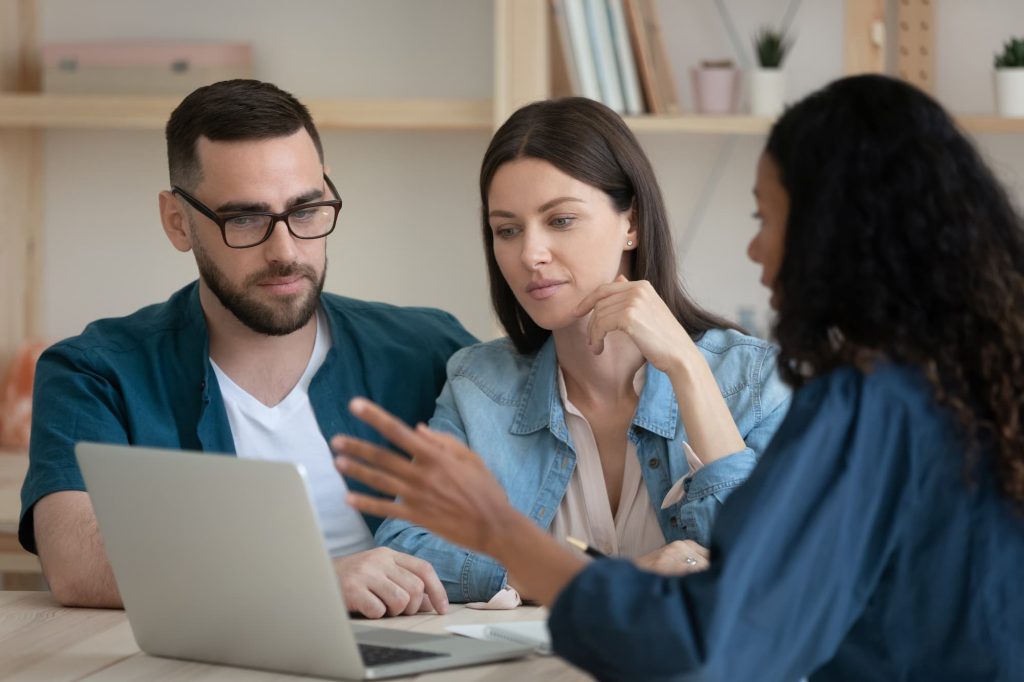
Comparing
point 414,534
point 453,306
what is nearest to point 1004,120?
point 453,306

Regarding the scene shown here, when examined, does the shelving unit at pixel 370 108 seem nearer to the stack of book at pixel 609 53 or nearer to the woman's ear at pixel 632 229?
the stack of book at pixel 609 53

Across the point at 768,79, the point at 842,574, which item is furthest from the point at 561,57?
the point at 842,574

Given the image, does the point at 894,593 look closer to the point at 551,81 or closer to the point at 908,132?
the point at 908,132

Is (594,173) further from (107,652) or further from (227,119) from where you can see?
(107,652)

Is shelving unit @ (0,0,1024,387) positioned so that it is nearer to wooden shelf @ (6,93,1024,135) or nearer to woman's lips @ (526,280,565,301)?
wooden shelf @ (6,93,1024,135)

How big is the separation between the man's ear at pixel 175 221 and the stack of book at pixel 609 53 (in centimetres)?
93

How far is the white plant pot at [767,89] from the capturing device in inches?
107

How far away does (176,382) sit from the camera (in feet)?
6.56

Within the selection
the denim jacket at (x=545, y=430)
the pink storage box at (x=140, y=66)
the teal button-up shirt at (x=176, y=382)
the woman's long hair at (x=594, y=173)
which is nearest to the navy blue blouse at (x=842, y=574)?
the denim jacket at (x=545, y=430)

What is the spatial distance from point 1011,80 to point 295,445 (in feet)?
5.21

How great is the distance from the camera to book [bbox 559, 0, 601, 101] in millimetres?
2686

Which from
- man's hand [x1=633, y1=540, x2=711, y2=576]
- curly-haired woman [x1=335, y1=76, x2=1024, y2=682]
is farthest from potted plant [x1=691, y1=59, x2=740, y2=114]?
curly-haired woman [x1=335, y1=76, x2=1024, y2=682]

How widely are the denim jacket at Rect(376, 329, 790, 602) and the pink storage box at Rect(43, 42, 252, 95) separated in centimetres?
131

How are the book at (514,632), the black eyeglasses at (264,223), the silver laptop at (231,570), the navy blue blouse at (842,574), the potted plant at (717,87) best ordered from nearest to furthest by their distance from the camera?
the navy blue blouse at (842,574), the silver laptop at (231,570), the book at (514,632), the black eyeglasses at (264,223), the potted plant at (717,87)
